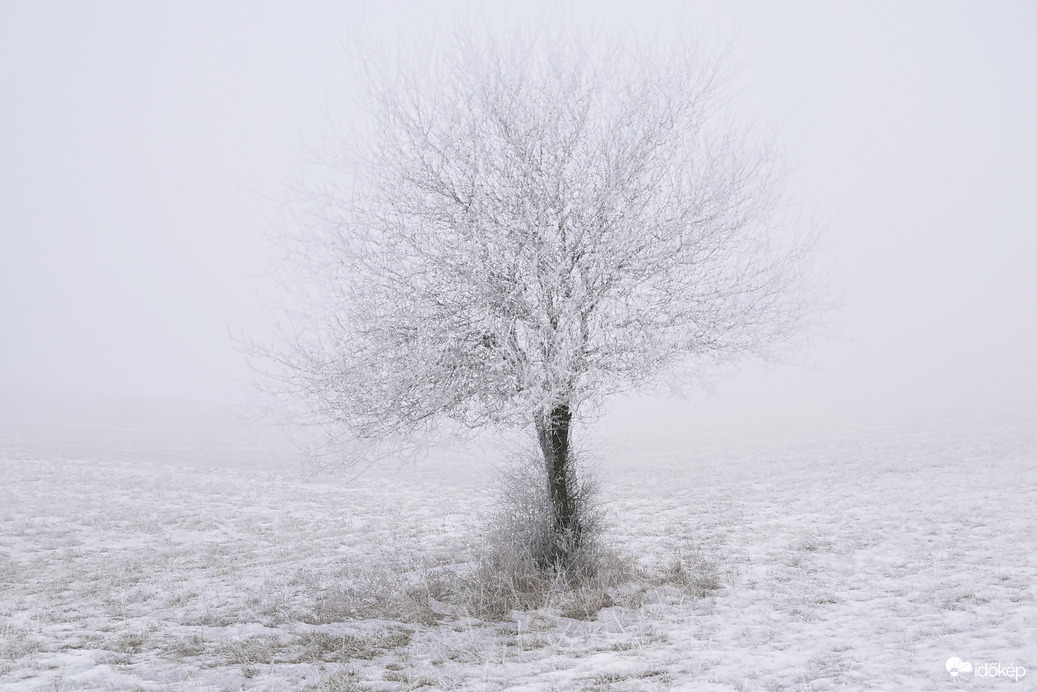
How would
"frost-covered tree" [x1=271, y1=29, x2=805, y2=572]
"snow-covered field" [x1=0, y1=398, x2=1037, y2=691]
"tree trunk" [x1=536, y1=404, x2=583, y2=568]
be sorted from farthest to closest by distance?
"tree trunk" [x1=536, y1=404, x2=583, y2=568]
"frost-covered tree" [x1=271, y1=29, x2=805, y2=572]
"snow-covered field" [x1=0, y1=398, x2=1037, y2=691]

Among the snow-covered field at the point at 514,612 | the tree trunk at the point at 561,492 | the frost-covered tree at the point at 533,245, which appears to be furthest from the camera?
the tree trunk at the point at 561,492

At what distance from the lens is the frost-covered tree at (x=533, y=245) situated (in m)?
8.31

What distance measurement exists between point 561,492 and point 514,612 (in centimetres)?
185

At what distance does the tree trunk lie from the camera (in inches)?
364

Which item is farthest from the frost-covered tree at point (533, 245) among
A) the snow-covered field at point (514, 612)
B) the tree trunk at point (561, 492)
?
the snow-covered field at point (514, 612)

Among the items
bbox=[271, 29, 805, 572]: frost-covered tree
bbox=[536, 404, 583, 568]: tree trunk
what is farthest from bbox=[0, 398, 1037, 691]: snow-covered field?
bbox=[271, 29, 805, 572]: frost-covered tree

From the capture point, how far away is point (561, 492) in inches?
373

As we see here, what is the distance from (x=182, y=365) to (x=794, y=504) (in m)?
129

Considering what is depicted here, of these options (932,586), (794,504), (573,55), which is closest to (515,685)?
(932,586)

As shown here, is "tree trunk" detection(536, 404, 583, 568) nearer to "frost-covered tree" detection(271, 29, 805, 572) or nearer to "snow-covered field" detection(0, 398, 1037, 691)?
"frost-covered tree" detection(271, 29, 805, 572)

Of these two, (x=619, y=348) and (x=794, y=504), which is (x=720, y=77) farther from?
(x=794, y=504)

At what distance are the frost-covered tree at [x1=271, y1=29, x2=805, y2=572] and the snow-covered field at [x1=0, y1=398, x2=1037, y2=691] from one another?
2302 millimetres

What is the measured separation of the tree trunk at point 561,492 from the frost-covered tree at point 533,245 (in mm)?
32

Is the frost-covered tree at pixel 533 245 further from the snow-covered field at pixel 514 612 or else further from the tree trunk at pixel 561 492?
the snow-covered field at pixel 514 612
